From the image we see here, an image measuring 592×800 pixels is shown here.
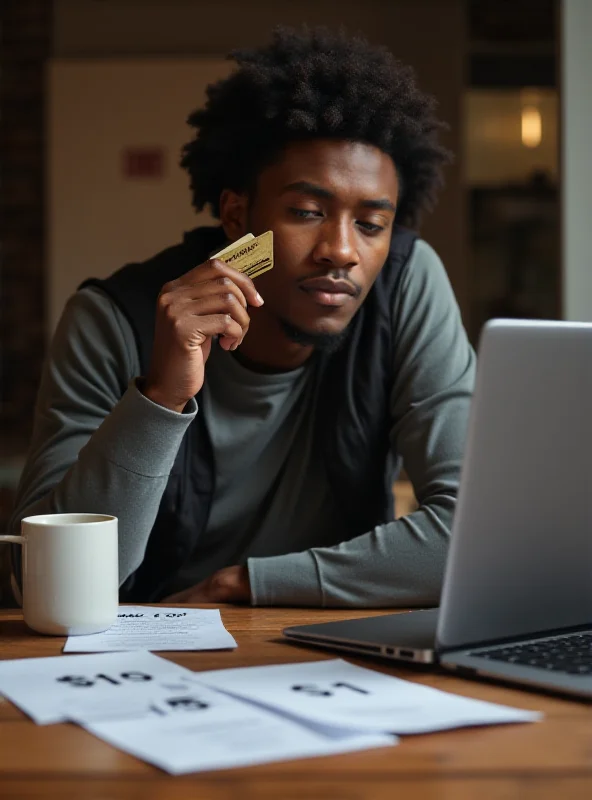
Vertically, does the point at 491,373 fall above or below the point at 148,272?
below

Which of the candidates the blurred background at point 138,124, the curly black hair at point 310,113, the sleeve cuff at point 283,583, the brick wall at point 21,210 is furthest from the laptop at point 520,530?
the brick wall at point 21,210

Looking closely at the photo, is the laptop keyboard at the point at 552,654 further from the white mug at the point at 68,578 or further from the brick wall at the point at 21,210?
the brick wall at the point at 21,210

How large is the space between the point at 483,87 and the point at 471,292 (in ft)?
3.07

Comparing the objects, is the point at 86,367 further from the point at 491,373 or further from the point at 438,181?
the point at 491,373

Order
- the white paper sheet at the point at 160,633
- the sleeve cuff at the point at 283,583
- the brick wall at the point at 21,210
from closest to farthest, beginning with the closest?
the white paper sheet at the point at 160,633
the sleeve cuff at the point at 283,583
the brick wall at the point at 21,210

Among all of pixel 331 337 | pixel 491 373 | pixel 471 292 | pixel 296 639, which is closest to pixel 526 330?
pixel 491 373

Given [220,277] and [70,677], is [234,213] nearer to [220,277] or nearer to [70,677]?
[220,277]

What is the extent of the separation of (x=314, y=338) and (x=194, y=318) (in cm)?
30

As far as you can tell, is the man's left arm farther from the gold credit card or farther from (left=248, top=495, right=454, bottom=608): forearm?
the gold credit card

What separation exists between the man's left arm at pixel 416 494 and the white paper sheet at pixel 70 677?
0.37 meters

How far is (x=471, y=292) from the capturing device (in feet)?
15.7

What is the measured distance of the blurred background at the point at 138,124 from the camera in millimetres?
4375

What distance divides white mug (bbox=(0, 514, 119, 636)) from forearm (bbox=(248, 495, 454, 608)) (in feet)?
0.88

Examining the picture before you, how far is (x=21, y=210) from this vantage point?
4516 mm
